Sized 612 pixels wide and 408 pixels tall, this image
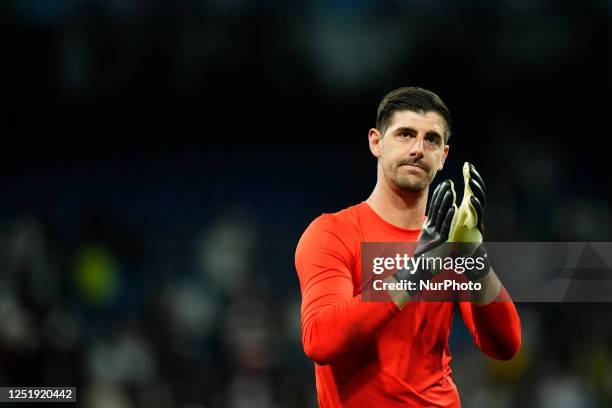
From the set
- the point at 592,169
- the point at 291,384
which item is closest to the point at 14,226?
the point at 291,384

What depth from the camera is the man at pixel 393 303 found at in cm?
290

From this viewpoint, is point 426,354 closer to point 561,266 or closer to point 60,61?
point 561,266

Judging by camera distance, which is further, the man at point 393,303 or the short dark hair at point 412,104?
the short dark hair at point 412,104

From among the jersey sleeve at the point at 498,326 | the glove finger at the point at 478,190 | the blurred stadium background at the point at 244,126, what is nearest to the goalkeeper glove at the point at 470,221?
the glove finger at the point at 478,190

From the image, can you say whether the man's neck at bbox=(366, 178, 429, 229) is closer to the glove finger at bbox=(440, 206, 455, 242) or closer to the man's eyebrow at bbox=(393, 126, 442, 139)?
the man's eyebrow at bbox=(393, 126, 442, 139)

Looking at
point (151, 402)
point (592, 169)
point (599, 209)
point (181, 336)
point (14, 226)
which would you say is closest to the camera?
point (151, 402)

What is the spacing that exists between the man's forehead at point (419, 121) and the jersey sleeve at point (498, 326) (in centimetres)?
61

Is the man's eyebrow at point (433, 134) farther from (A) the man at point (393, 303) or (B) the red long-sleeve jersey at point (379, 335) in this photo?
(B) the red long-sleeve jersey at point (379, 335)

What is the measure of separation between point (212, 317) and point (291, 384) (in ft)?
3.36

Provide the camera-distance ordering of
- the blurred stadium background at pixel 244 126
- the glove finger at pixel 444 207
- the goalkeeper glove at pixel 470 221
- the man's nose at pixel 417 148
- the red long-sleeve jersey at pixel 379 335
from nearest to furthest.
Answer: the glove finger at pixel 444 207
the goalkeeper glove at pixel 470 221
the red long-sleeve jersey at pixel 379 335
the man's nose at pixel 417 148
the blurred stadium background at pixel 244 126

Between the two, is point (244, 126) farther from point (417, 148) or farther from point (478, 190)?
point (478, 190)

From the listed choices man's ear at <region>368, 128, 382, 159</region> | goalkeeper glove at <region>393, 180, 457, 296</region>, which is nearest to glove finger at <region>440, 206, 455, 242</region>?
goalkeeper glove at <region>393, 180, 457, 296</region>

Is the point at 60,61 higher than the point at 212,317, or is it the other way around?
the point at 60,61

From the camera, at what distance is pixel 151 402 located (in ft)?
22.1
